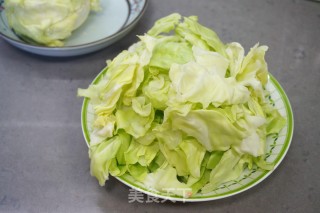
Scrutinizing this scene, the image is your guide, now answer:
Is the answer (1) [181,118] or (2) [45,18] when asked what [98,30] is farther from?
(1) [181,118]

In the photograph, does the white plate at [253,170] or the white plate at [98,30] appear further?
the white plate at [98,30]

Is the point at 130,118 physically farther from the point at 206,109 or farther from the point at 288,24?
the point at 288,24

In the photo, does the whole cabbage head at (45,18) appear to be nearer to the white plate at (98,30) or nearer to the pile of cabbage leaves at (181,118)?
the white plate at (98,30)

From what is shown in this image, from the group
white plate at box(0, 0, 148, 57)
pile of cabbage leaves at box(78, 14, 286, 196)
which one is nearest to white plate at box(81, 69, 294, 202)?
pile of cabbage leaves at box(78, 14, 286, 196)

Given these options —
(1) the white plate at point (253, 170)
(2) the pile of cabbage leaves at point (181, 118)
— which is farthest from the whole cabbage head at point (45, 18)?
(2) the pile of cabbage leaves at point (181, 118)

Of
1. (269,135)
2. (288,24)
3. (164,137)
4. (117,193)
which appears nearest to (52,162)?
(117,193)

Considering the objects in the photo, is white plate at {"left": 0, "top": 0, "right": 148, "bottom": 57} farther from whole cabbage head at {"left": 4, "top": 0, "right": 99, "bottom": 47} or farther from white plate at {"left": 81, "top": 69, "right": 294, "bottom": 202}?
white plate at {"left": 81, "top": 69, "right": 294, "bottom": 202}
